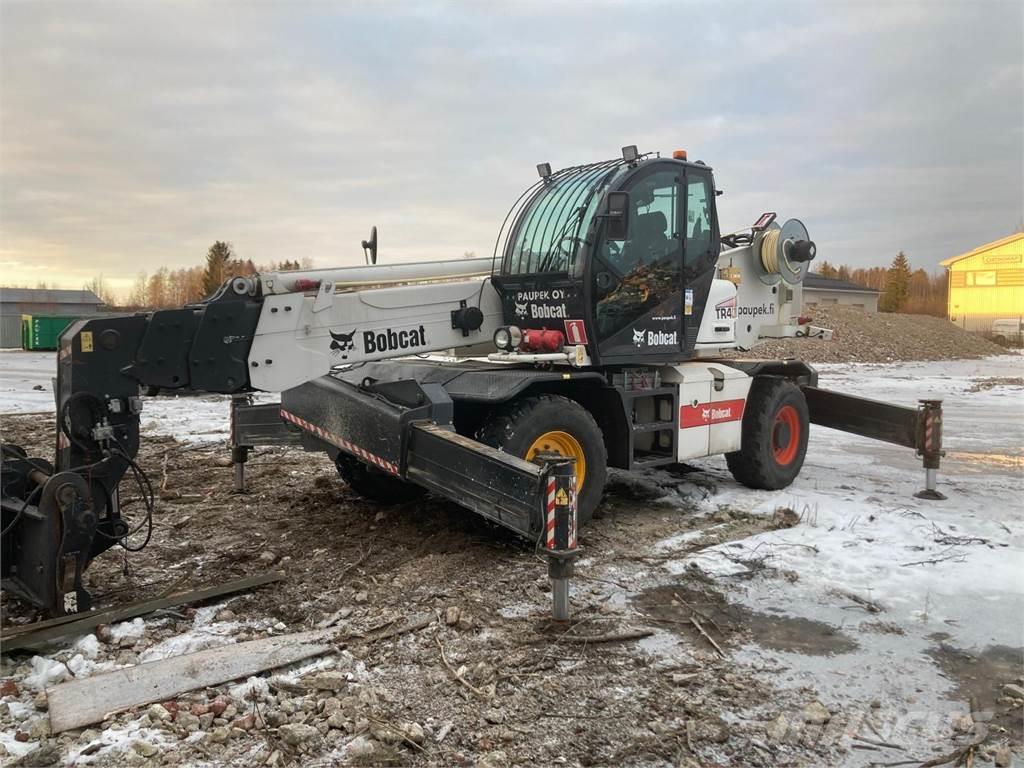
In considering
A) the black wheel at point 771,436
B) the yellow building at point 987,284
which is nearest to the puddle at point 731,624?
the black wheel at point 771,436

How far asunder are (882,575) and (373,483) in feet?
13.7

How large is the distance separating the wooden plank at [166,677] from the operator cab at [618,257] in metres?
3.33

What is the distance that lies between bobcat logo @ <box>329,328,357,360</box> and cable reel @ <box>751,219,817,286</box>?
4496 millimetres

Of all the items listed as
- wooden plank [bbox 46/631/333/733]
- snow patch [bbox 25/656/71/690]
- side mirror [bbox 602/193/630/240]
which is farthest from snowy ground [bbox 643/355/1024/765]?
snow patch [bbox 25/656/71/690]

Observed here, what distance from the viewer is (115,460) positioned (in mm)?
4578

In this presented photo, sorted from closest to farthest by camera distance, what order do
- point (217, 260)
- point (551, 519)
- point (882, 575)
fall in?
point (551, 519) → point (882, 575) → point (217, 260)

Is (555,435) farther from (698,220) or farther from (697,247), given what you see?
(698,220)

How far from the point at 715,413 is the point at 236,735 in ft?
17.7

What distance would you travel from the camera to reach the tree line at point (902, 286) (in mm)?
64062

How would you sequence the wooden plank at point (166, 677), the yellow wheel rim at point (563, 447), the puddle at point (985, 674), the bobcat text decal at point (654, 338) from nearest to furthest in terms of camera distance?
1. the wooden plank at point (166, 677)
2. the puddle at point (985, 674)
3. the yellow wheel rim at point (563, 447)
4. the bobcat text decal at point (654, 338)

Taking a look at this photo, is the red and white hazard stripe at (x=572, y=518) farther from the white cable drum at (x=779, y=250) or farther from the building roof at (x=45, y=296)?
the building roof at (x=45, y=296)

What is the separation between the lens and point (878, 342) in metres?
33.5

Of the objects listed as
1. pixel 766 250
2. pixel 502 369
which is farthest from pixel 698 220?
pixel 502 369

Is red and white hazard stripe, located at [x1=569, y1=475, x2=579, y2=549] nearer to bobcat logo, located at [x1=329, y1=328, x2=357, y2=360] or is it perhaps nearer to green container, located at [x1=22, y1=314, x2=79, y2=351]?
bobcat logo, located at [x1=329, y1=328, x2=357, y2=360]
